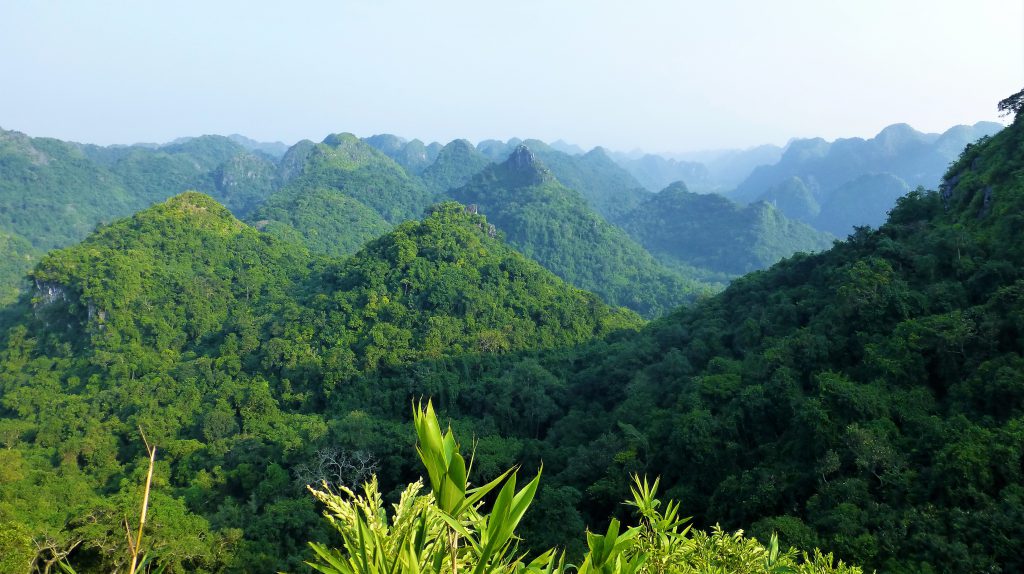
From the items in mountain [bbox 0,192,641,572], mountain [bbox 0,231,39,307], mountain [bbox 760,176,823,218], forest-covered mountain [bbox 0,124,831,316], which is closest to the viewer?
mountain [bbox 0,192,641,572]

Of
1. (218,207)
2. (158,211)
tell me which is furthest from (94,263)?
(218,207)

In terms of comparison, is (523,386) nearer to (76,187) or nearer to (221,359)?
(221,359)

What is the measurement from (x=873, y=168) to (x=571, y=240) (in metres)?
131

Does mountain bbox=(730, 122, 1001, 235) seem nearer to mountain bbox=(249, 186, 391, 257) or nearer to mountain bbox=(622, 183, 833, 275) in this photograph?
mountain bbox=(622, 183, 833, 275)

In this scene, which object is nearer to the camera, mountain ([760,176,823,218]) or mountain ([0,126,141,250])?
mountain ([0,126,141,250])

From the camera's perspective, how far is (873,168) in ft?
526

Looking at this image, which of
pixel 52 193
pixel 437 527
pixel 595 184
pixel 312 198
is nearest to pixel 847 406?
pixel 437 527

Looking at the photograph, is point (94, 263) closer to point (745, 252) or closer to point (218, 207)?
point (218, 207)

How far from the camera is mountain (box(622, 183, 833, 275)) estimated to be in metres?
95.4

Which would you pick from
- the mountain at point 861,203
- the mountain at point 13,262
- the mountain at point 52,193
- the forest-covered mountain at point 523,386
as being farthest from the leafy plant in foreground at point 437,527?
the mountain at point 861,203

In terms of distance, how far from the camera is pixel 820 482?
14.6 metres

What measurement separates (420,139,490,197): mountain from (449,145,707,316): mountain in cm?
3862

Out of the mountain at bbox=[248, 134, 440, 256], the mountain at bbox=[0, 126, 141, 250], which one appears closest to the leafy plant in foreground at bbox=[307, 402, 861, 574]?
the mountain at bbox=[248, 134, 440, 256]

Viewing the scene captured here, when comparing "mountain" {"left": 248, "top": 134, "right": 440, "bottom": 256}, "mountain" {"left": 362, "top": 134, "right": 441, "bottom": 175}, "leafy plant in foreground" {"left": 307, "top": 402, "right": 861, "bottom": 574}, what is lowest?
"leafy plant in foreground" {"left": 307, "top": 402, "right": 861, "bottom": 574}
